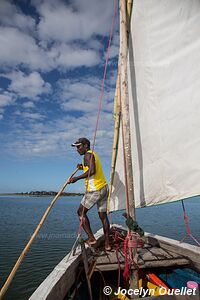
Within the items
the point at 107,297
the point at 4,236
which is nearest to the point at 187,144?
the point at 107,297

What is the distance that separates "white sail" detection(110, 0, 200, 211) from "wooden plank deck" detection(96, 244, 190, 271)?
1.12 m

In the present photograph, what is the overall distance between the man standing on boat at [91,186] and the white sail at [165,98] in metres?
1.07

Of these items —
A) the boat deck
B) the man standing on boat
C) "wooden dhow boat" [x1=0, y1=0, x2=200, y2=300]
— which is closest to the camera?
"wooden dhow boat" [x1=0, y1=0, x2=200, y2=300]

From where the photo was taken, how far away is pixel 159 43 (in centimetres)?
490

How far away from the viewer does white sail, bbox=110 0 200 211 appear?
4.48m

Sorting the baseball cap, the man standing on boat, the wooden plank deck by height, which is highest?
the baseball cap

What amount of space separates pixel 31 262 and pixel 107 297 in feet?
33.8

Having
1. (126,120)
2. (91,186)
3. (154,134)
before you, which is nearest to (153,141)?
(154,134)

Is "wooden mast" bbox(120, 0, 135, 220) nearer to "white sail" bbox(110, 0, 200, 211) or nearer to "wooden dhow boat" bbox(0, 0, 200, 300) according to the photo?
"wooden dhow boat" bbox(0, 0, 200, 300)

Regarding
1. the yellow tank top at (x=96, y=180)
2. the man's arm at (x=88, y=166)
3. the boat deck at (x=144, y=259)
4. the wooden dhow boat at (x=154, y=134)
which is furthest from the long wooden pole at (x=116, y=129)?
the boat deck at (x=144, y=259)

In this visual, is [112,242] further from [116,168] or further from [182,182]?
[182,182]

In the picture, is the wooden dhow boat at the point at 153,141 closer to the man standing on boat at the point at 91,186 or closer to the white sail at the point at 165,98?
the white sail at the point at 165,98

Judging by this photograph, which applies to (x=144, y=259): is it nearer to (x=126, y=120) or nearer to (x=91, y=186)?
(x=91, y=186)

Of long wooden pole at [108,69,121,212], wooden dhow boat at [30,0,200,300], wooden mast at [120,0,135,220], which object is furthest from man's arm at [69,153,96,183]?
wooden mast at [120,0,135,220]
